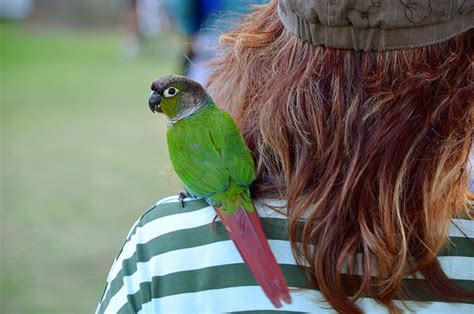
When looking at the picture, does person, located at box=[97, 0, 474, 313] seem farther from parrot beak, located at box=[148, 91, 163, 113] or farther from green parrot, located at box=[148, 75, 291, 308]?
parrot beak, located at box=[148, 91, 163, 113]

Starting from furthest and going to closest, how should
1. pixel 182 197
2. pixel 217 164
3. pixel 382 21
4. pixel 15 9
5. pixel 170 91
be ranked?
1. pixel 15 9
2. pixel 170 91
3. pixel 217 164
4. pixel 182 197
5. pixel 382 21

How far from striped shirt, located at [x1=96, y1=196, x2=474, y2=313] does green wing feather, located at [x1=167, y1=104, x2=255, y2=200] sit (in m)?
0.10

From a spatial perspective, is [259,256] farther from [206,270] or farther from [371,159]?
[371,159]

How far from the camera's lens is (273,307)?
1.22 meters

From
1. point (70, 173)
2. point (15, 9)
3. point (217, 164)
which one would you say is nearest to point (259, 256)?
point (217, 164)

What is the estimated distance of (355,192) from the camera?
4.14ft

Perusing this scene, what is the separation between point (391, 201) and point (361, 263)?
0.35 feet

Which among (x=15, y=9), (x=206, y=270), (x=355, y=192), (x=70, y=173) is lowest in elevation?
(x=15, y=9)

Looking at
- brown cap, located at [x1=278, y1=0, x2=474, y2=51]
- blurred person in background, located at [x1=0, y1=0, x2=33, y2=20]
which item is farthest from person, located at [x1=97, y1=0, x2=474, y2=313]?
blurred person in background, located at [x1=0, y1=0, x2=33, y2=20]

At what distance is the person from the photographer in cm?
123

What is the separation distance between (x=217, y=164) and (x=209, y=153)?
0.05m

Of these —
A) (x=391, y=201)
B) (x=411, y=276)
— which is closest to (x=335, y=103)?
(x=391, y=201)

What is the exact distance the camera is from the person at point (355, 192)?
4.04 feet

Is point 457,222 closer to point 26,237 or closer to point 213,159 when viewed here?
point 213,159
